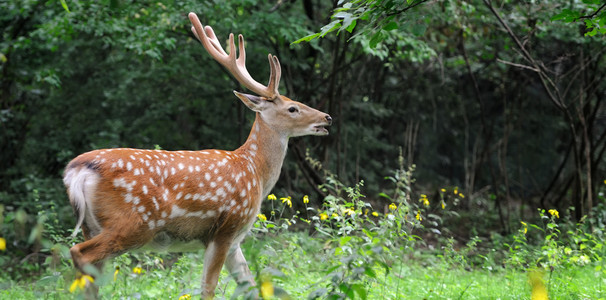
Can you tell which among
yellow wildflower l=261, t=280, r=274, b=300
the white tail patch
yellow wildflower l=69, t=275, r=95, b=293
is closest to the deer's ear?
the white tail patch

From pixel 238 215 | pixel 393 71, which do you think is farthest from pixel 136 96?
pixel 238 215

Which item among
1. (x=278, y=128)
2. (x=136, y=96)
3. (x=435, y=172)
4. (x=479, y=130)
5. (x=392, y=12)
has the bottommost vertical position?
(x=435, y=172)

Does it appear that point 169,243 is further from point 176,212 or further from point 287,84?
point 287,84

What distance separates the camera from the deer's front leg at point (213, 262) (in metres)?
4.02

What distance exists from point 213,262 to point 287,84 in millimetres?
5621

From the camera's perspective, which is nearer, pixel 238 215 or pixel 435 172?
pixel 238 215

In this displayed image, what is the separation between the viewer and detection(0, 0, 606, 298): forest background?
8180 millimetres

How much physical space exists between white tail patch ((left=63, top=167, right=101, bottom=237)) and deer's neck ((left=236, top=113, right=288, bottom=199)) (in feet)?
4.09

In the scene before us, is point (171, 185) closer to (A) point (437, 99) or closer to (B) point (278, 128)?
(B) point (278, 128)

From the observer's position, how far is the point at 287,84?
937cm

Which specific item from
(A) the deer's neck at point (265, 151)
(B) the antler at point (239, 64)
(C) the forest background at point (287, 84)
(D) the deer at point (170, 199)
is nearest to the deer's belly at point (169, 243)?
(D) the deer at point (170, 199)

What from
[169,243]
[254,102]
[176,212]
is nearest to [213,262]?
[169,243]

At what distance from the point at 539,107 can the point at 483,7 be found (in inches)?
185

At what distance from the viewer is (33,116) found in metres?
10.4
